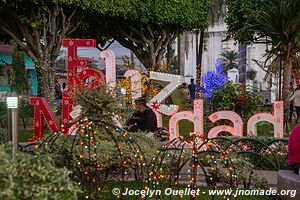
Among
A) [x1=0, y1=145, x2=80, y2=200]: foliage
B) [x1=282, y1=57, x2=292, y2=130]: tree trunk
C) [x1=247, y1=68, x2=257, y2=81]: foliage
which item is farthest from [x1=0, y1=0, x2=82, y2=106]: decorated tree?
[x1=247, y1=68, x2=257, y2=81]: foliage

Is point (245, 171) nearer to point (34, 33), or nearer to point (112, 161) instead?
point (112, 161)

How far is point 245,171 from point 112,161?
256 cm

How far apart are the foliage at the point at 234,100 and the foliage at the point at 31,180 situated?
11.2 m

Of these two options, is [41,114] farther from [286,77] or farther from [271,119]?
[286,77]

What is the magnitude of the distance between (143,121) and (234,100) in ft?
14.0

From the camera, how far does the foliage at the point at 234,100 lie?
51.4ft

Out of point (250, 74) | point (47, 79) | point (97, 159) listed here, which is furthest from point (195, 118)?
point (250, 74)

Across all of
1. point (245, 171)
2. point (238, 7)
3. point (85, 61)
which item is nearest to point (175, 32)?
point (238, 7)

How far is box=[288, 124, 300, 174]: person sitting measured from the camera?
25.2 feet

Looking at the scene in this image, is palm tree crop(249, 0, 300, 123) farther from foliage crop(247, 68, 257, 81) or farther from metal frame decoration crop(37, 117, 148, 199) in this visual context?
foliage crop(247, 68, 257, 81)

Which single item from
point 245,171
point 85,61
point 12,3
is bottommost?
point 245,171

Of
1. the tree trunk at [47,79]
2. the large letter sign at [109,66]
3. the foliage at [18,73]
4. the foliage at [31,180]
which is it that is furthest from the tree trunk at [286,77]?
the foliage at [18,73]

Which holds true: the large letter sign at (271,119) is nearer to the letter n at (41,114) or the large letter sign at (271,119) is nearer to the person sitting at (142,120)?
the person sitting at (142,120)

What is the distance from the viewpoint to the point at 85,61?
49.7 ft
